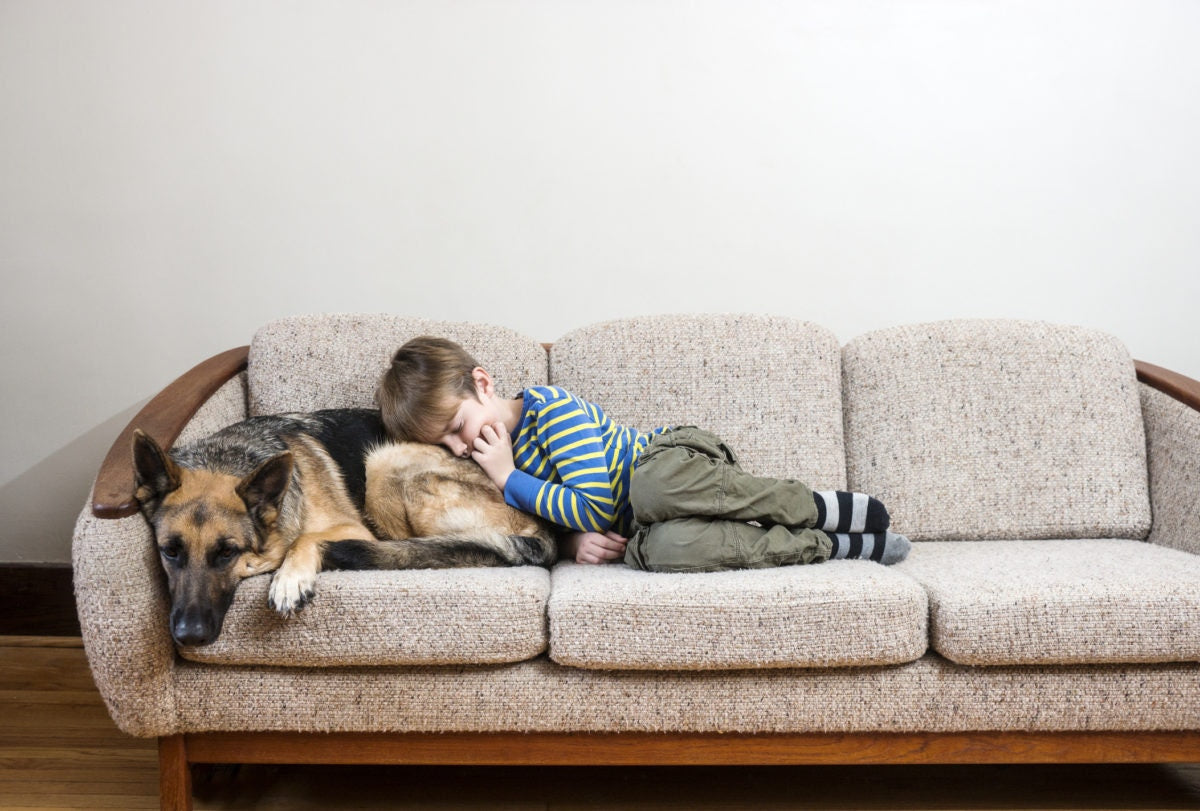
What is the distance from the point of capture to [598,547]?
2191 millimetres

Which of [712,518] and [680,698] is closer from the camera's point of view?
[680,698]

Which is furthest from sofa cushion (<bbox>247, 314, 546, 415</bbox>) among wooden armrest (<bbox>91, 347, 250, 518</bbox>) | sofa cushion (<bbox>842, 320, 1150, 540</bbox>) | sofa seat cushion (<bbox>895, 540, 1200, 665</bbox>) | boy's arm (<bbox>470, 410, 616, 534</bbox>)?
sofa seat cushion (<bbox>895, 540, 1200, 665</bbox>)

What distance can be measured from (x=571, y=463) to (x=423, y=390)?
448mm

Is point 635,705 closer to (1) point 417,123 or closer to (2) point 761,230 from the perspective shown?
(2) point 761,230

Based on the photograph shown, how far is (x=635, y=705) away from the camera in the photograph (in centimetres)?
183

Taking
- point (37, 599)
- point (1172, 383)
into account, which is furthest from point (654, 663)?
point (37, 599)

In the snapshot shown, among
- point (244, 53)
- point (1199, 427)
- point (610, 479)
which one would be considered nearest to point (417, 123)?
point (244, 53)

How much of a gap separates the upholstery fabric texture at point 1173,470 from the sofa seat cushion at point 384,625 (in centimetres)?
190

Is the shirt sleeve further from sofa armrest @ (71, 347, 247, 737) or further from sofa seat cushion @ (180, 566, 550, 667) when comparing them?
sofa armrest @ (71, 347, 247, 737)

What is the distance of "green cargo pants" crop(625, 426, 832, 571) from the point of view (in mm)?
2023

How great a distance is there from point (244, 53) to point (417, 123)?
67 centimetres

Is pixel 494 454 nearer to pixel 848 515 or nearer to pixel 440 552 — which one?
pixel 440 552

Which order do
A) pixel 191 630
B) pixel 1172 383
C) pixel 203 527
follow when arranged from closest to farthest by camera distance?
pixel 191 630 → pixel 203 527 → pixel 1172 383

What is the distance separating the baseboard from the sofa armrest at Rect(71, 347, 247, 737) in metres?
1.65
